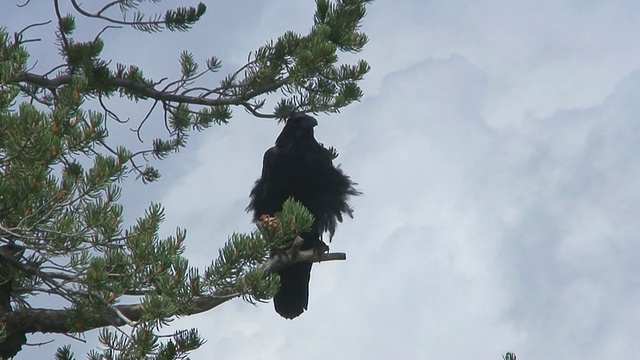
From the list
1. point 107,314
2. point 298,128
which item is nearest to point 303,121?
point 298,128

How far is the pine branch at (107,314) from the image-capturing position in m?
5.41

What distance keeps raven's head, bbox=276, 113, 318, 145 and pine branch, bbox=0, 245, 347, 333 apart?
127 centimetres

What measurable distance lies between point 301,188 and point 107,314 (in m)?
2.10

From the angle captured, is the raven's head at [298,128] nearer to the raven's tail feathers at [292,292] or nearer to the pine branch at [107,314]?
the raven's tail feathers at [292,292]

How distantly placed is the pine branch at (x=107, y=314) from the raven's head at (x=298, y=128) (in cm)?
127

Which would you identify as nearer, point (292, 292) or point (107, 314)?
point (107, 314)

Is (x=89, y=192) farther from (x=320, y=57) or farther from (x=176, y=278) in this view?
(x=320, y=57)

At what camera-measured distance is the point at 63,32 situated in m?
7.61

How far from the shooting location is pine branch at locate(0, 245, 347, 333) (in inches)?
213

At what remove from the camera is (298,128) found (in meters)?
7.43

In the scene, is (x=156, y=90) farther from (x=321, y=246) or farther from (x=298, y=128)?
(x=321, y=246)

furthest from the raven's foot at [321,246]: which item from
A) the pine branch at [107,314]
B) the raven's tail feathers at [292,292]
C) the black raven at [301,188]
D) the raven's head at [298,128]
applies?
the raven's head at [298,128]

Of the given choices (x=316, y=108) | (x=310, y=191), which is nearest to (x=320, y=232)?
(x=310, y=191)

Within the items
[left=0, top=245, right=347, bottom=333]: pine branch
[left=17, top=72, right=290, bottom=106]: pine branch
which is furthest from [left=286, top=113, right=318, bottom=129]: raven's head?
[left=0, top=245, right=347, bottom=333]: pine branch
